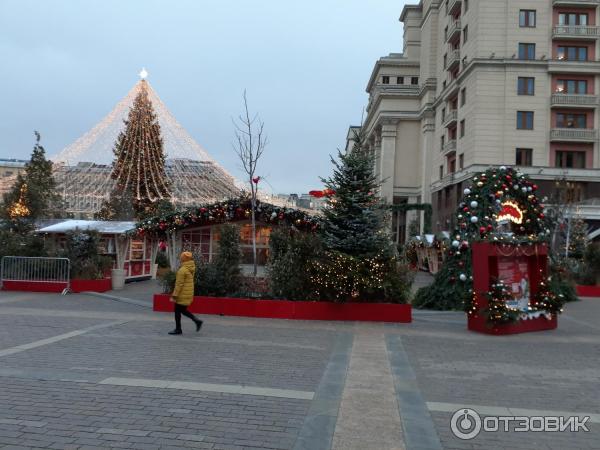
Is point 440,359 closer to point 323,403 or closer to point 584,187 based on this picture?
point 323,403

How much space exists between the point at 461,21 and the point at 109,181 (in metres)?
34.2

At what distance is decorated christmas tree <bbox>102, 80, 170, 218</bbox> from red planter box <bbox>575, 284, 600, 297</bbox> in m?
24.5

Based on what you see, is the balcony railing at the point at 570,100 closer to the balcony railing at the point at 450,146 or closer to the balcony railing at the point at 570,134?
the balcony railing at the point at 570,134

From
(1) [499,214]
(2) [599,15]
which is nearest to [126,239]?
(1) [499,214]

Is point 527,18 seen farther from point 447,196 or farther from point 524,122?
point 447,196

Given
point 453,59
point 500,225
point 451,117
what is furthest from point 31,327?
point 453,59

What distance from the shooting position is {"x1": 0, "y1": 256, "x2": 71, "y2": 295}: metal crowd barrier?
17922 millimetres

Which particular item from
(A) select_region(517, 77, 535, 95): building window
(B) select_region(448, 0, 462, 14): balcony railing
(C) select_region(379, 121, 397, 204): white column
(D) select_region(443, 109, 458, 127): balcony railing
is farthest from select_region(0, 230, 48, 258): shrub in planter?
(C) select_region(379, 121, 397, 204): white column

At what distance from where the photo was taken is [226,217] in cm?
1739

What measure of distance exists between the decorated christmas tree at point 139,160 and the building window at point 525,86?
2903cm

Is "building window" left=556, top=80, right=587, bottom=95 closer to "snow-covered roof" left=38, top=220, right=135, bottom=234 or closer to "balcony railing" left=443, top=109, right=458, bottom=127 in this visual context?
"balcony railing" left=443, top=109, right=458, bottom=127

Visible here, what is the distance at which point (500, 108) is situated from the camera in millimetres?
43781

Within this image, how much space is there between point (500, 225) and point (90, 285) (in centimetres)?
1328

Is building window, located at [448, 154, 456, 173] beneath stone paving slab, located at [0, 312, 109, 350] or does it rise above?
above
